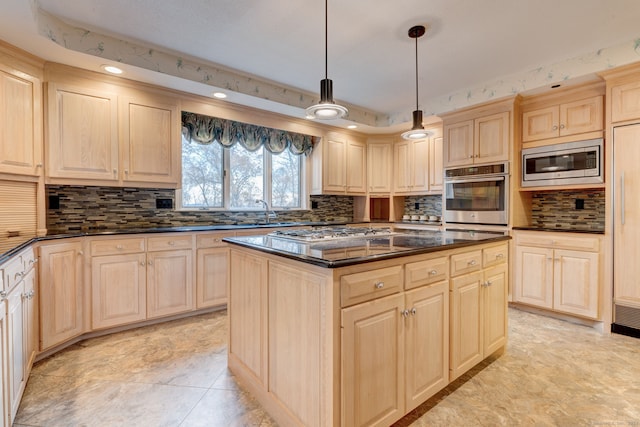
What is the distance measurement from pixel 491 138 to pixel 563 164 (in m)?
0.73

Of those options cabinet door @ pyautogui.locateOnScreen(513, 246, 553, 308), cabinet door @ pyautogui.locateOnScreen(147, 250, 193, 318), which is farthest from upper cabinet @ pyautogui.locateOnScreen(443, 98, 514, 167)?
cabinet door @ pyautogui.locateOnScreen(147, 250, 193, 318)

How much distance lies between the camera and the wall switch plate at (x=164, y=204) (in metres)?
3.35

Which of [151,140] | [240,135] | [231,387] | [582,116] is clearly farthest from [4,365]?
[582,116]

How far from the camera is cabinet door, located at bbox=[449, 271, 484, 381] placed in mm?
1791

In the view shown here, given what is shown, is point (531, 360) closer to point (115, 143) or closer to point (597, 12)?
point (597, 12)

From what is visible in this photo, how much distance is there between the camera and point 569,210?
11.1 ft

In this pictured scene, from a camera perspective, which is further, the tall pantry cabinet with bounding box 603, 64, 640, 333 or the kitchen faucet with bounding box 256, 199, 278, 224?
the kitchen faucet with bounding box 256, 199, 278, 224

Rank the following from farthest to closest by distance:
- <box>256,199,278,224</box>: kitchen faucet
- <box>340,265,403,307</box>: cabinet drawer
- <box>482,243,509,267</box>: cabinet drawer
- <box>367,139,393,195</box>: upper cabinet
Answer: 1. <box>367,139,393,195</box>: upper cabinet
2. <box>256,199,278,224</box>: kitchen faucet
3. <box>482,243,509,267</box>: cabinet drawer
4. <box>340,265,403,307</box>: cabinet drawer

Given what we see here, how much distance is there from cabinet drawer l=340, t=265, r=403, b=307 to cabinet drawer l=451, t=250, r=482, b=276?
49 cm

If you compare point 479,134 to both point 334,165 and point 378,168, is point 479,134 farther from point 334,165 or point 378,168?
point 334,165

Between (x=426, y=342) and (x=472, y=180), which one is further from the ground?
(x=472, y=180)

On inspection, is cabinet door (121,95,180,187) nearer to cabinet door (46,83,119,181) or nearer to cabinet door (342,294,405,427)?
cabinet door (46,83,119,181)

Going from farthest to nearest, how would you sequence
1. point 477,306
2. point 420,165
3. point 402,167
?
point 402,167 → point 420,165 → point 477,306

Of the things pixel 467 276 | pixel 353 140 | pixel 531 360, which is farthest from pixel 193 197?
pixel 531 360
